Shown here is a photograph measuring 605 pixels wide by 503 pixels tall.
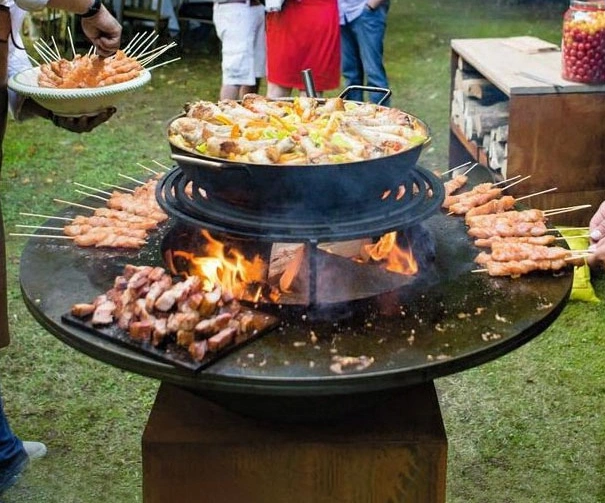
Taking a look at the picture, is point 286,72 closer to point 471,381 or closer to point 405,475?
point 471,381

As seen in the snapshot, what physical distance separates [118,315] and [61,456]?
1.75 meters

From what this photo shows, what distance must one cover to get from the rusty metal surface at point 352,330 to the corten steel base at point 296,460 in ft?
0.63

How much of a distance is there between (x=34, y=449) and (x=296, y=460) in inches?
66.8

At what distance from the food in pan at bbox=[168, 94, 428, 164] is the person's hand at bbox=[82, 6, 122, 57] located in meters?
0.43

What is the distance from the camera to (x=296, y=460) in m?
Answer: 2.66

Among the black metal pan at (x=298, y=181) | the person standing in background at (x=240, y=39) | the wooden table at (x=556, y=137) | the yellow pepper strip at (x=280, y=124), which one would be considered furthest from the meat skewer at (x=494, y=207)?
the person standing in background at (x=240, y=39)

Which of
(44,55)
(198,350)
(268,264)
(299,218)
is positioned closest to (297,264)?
(268,264)

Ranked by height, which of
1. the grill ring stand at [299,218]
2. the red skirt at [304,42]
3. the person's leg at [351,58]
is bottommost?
the person's leg at [351,58]

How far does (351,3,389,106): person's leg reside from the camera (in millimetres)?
7637

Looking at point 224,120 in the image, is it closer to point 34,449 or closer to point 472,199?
point 472,199

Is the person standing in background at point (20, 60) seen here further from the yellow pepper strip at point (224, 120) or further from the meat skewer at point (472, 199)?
the meat skewer at point (472, 199)

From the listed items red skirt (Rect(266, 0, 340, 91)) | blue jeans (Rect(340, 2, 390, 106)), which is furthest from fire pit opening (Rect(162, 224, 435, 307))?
blue jeans (Rect(340, 2, 390, 106))

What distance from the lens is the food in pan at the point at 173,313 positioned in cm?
230

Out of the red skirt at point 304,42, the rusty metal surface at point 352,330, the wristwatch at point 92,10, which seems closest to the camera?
the rusty metal surface at point 352,330
